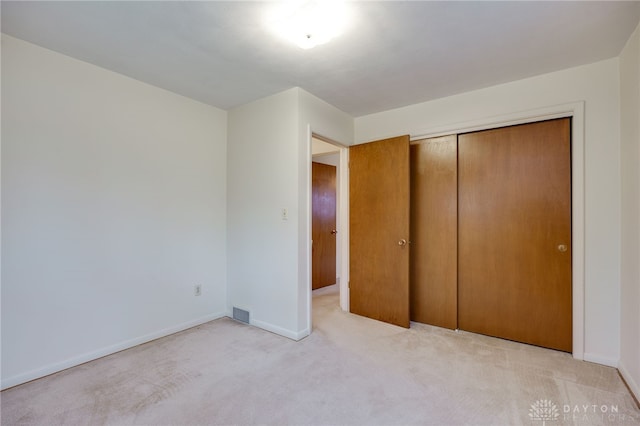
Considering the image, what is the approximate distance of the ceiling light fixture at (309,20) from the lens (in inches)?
62.7

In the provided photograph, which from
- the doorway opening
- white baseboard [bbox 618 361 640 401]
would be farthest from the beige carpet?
the doorway opening

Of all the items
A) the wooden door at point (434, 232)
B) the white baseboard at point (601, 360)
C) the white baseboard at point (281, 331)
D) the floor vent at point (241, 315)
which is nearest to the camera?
the white baseboard at point (601, 360)

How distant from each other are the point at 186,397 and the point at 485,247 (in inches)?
106

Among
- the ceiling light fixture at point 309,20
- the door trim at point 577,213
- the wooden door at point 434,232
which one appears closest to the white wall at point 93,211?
the ceiling light fixture at point 309,20

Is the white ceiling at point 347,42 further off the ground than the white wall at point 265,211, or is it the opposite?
the white ceiling at point 347,42

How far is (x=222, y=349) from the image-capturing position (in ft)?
8.04

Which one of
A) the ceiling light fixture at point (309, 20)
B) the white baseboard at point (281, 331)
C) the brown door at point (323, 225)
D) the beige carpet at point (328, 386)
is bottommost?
the beige carpet at point (328, 386)


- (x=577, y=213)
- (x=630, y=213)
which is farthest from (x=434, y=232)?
(x=630, y=213)

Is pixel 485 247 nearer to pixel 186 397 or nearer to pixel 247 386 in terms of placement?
pixel 247 386

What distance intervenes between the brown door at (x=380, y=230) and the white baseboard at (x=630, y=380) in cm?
151

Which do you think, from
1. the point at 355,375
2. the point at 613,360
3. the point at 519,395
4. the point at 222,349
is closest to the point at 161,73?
the point at 222,349

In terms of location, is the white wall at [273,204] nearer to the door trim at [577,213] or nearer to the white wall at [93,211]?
the white wall at [93,211]

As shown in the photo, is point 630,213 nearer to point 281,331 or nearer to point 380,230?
point 380,230

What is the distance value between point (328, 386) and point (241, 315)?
1471 mm
